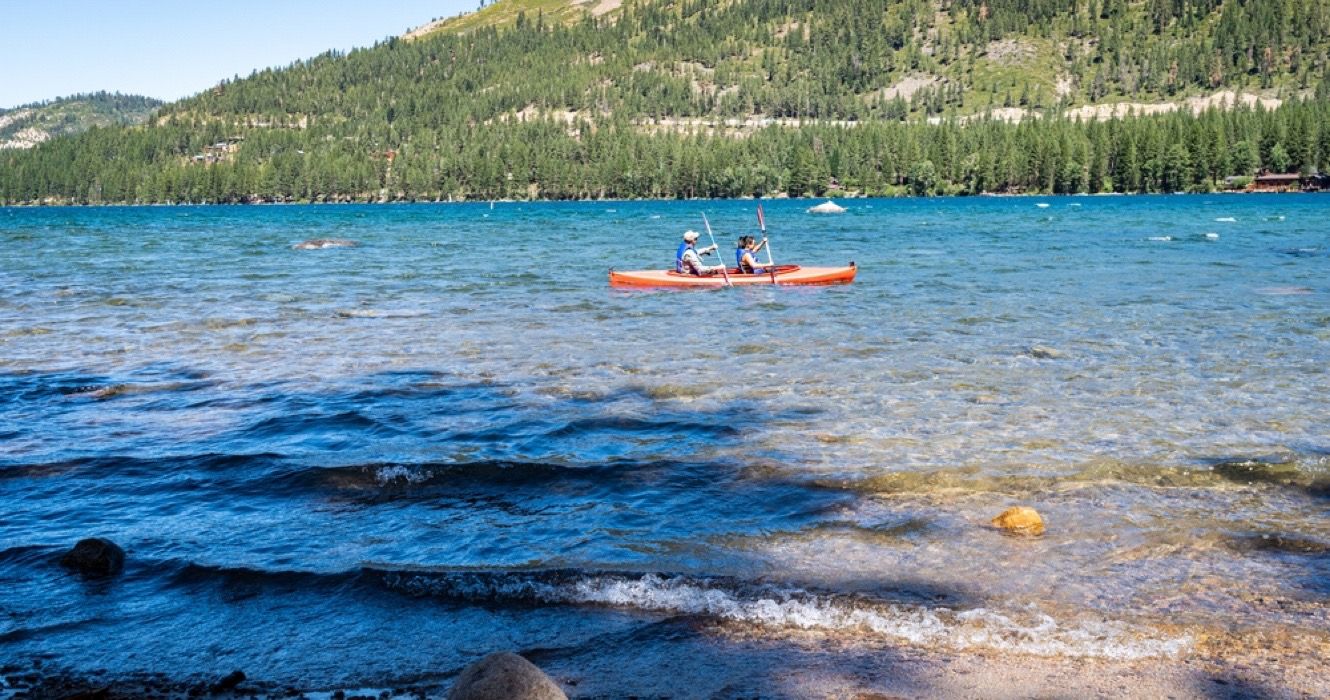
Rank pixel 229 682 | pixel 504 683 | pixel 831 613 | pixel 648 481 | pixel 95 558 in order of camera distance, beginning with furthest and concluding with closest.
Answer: pixel 648 481
pixel 95 558
pixel 831 613
pixel 229 682
pixel 504 683

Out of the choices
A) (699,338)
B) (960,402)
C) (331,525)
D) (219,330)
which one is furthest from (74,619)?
(219,330)

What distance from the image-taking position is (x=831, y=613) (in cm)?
704

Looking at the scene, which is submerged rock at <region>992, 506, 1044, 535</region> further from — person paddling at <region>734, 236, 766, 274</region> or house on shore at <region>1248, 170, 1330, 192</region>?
house on shore at <region>1248, 170, 1330, 192</region>

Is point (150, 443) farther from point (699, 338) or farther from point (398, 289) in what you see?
point (398, 289)

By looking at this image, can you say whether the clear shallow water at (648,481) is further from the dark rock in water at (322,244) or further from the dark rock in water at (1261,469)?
the dark rock in water at (322,244)

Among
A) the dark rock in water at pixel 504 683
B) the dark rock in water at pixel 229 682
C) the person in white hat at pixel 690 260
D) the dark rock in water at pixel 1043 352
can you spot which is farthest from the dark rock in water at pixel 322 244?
the dark rock in water at pixel 504 683

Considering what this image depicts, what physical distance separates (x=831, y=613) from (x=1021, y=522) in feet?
8.43

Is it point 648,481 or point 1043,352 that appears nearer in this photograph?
point 648,481

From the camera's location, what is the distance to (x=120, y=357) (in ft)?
61.8

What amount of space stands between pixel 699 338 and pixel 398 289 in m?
14.5

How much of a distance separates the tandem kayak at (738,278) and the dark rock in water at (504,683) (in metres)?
25.9

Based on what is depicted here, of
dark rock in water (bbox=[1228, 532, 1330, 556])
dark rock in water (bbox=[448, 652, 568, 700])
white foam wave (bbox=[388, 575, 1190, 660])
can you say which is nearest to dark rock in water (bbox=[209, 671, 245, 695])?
white foam wave (bbox=[388, 575, 1190, 660])

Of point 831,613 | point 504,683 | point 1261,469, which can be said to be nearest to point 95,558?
point 504,683

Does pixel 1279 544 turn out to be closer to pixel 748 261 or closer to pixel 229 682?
pixel 229 682
